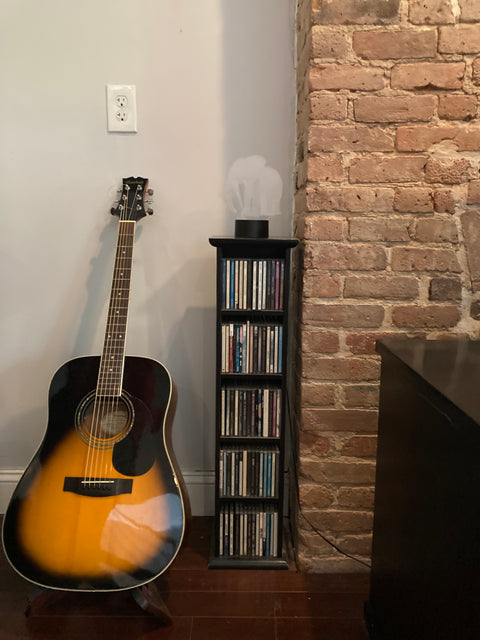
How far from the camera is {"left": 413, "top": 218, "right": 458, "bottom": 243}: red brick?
1318 millimetres

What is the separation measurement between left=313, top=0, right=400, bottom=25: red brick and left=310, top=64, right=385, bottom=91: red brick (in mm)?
110

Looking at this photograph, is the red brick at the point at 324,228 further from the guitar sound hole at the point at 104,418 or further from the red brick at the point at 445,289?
the guitar sound hole at the point at 104,418

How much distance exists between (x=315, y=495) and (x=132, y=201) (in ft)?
3.56

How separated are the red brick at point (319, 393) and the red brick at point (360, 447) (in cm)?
13

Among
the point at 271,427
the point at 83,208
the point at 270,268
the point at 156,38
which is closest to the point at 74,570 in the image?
the point at 271,427

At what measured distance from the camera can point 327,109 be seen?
4.22 ft

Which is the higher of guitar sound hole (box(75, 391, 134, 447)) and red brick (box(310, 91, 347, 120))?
red brick (box(310, 91, 347, 120))

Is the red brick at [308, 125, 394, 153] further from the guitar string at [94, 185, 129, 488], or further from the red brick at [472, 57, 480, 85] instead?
the guitar string at [94, 185, 129, 488]

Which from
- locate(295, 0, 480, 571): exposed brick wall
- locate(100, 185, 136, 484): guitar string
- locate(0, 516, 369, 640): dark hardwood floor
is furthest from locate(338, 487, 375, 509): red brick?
locate(100, 185, 136, 484): guitar string

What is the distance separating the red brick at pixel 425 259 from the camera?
1333mm

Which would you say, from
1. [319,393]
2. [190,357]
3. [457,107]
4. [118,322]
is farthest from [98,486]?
[457,107]

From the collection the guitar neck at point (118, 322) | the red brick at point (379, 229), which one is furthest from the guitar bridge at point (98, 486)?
the red brick at point (379, 229)

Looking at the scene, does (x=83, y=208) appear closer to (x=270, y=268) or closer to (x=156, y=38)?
(x=156, y=38)

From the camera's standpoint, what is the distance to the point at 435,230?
132 cm
